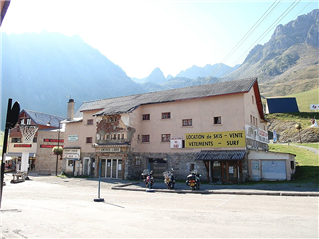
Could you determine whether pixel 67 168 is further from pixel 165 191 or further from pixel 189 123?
pixel 165 191

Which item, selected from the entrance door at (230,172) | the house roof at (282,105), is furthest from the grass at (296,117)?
the entrance door at (230,172)

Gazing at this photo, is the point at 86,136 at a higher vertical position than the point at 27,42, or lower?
lower

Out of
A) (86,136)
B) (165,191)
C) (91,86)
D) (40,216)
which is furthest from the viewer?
(91,86)

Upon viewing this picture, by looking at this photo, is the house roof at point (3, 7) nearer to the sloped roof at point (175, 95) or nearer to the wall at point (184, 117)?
the sloped roof at point (175, 95)

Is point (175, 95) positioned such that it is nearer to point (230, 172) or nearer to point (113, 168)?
point (230, 172)

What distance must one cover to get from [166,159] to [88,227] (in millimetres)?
20256

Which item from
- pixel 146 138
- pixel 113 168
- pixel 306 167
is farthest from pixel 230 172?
pixel 113 168

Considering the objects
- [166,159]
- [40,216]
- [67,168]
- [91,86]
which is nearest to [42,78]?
[91,86]

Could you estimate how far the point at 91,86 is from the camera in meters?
194

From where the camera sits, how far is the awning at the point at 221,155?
2269cm

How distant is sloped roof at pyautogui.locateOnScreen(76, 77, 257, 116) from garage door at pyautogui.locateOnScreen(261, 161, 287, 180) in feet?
23.2

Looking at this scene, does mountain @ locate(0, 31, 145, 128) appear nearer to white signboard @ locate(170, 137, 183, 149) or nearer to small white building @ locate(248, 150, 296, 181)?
white signboard @ locate(170, 137, 183, 149)

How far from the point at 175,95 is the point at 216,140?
24.9 ft

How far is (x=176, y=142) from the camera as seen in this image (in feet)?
89.7
